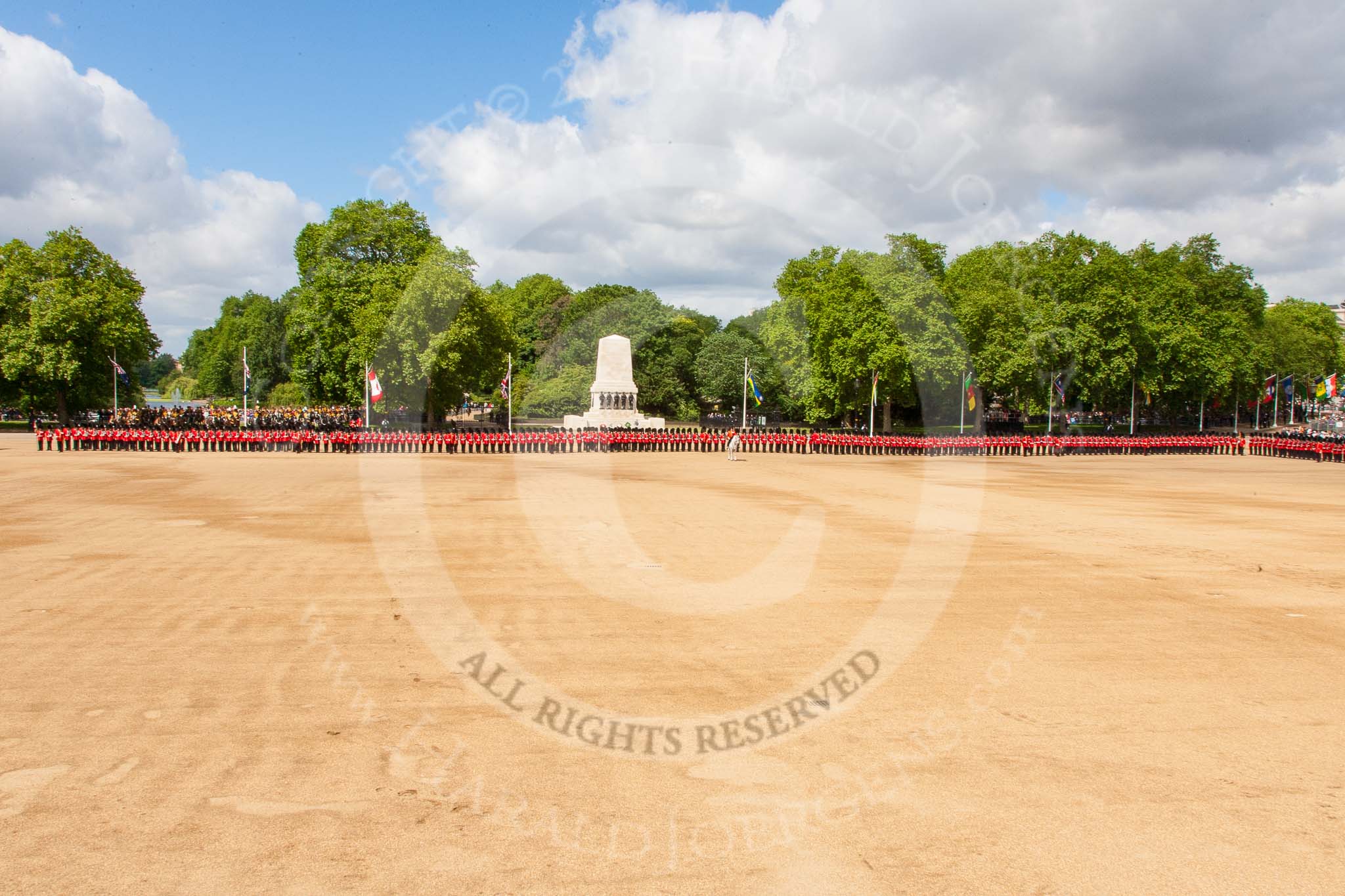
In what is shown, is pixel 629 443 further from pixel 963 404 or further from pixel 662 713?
pixel 662 713

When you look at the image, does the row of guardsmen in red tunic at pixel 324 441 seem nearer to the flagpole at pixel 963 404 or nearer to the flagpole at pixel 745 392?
the flagpole at pixel 745 392

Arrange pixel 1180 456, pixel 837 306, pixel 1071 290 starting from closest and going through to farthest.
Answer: pixel 1180 456 → pixel 837 306 → pixel 1071 290

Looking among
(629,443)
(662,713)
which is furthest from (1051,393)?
(662,713)

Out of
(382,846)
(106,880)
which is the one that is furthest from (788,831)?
(106,880)

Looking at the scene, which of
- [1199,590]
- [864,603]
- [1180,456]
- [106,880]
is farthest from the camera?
[1180,456]

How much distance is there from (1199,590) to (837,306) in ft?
129

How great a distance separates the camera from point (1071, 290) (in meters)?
52.7

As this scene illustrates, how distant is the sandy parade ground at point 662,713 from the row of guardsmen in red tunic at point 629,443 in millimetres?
20908

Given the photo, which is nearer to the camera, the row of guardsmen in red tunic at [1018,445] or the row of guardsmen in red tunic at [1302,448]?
the row of guardsmen in red tunic at [1018,445]

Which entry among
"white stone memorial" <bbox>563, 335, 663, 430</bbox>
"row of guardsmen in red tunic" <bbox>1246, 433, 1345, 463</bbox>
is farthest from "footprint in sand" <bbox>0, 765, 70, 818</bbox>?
"row of guardsmen in red tunic" <bbox>1246, 433, 1345, 463</bbox>

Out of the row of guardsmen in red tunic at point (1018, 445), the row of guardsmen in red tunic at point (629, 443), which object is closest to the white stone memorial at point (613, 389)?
the row of guardsmen in red tunic at point (629, 443)

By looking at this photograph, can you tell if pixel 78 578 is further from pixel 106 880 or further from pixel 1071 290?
pixel 1071 290

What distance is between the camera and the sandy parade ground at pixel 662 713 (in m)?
4.41

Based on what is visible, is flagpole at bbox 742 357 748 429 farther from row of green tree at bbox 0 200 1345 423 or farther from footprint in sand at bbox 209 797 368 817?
footprint in sand at bbox 209 797 368 817
